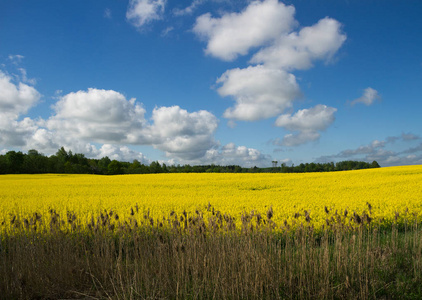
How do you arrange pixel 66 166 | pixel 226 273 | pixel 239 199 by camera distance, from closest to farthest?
pixel 226 273 → pixel 239 199 → pixel 66 166

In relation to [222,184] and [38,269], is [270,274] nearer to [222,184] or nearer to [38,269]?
[38,269]

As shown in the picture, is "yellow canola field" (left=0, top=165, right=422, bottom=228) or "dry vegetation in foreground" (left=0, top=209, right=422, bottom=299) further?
"yellow canola field" (left=0, top=165, right=422, bottom=228)

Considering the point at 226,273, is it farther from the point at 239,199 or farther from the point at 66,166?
the point at 66,166

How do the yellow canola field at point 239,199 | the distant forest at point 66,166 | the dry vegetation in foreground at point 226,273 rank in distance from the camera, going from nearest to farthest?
the dry vegetation in foreground at point 226,273, the yellow canola field at point 239,199, the distant forest at point 66,166

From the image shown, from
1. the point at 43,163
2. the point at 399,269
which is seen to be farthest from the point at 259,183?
the point at 43,163

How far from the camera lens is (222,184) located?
26.5 meters

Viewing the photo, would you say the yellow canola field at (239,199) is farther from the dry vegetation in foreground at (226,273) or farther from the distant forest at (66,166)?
the distant forest at (66,166)

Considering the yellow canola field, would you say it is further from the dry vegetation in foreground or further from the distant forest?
the distant forest

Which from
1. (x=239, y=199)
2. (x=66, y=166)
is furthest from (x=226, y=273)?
(x=66, y=166)

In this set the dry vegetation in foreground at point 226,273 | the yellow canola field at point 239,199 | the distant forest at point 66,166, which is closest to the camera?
the dry vegetation in foreground at point 226,273

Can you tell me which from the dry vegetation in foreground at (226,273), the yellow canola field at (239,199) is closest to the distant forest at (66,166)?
the yellow canola field at (239,199)

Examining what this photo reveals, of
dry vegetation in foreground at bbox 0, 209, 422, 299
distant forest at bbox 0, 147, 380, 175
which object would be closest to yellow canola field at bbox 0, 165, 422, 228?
dry vegetation in foreground at bbox 0, 209, 422, 299

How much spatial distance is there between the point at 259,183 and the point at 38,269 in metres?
22.5

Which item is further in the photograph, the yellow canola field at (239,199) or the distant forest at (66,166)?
the distant forest at (66,166)
